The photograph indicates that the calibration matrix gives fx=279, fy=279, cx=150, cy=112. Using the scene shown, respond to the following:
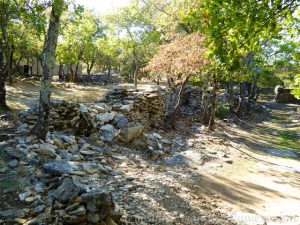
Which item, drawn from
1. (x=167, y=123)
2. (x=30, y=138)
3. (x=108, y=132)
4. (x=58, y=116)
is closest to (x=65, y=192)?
(x=30, y=138)

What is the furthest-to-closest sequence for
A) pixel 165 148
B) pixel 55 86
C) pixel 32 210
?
pixel 55 86
pixel 165 148
pixel 32 210

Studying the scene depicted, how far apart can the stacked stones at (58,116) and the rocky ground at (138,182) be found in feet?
1.07

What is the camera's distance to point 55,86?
2669cm

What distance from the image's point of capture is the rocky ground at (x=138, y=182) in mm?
5023

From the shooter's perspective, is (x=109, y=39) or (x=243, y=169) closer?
(x=243, y=169)

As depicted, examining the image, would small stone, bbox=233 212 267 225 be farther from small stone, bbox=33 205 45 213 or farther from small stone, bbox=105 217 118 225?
small stone, bbox=33 205 45 213

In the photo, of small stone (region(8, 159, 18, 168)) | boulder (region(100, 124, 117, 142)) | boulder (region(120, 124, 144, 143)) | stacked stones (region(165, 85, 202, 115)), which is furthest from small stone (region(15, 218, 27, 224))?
stacked stones (region(165, 85, 202, 115))

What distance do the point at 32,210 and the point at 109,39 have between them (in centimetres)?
2670

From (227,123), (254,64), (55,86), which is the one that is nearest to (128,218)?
(227,123)

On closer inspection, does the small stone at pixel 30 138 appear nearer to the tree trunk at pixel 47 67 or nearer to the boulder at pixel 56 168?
the tree trunk at pixel 47 67

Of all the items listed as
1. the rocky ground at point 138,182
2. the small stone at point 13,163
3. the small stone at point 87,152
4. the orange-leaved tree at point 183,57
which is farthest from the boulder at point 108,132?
the orange-leaved tree at point 183,57

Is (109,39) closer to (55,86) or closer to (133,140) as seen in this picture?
(55,86)

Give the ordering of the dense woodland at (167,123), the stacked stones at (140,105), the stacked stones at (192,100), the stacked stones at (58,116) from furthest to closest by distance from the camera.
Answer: the stacked stones at (192,100) → the stacked stones at (140,105) → the stacked stones at (58,116) → the dense woodland at (167,123)

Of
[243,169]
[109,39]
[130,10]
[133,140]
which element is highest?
[130,10]
